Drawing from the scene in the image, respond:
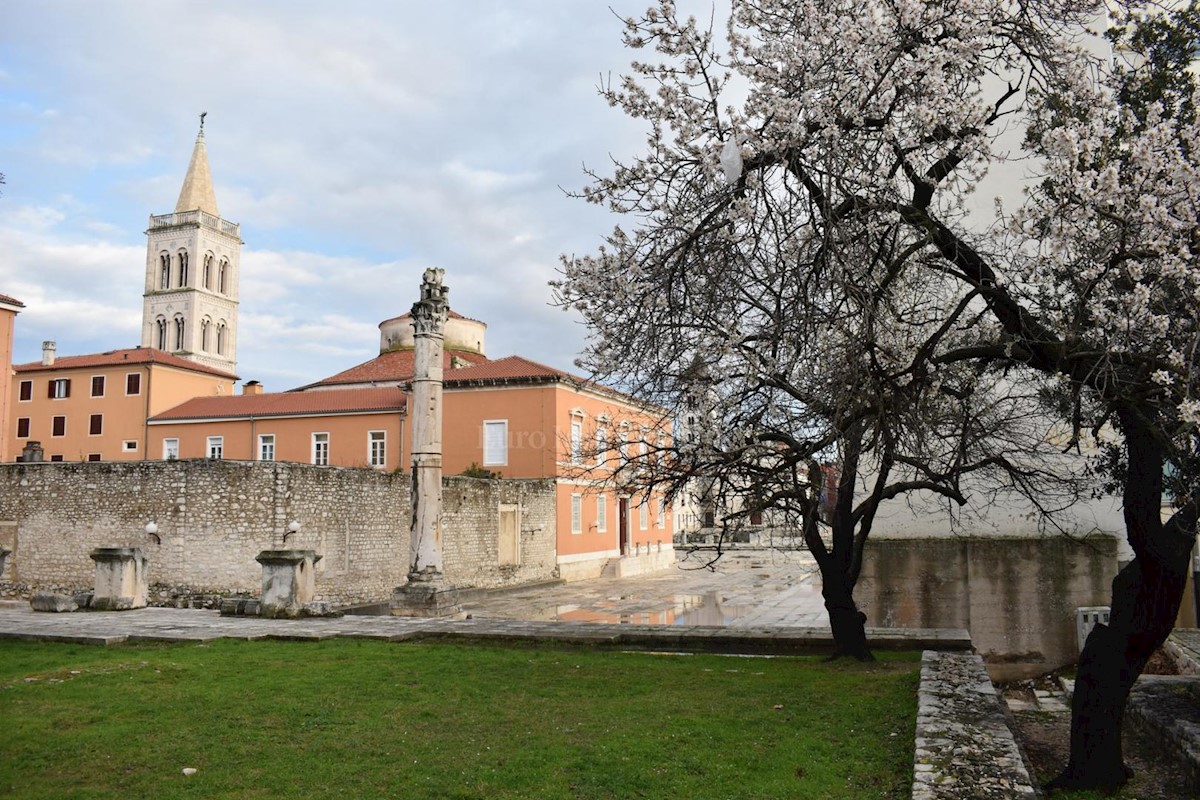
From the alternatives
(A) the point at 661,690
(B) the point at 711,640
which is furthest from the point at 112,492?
(A) the point at 661,690

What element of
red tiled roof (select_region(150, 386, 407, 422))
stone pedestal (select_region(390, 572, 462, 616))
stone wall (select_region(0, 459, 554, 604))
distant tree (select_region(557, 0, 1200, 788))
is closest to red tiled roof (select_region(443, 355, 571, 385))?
red tiled roof (select_region(150, 386, 407, 422))

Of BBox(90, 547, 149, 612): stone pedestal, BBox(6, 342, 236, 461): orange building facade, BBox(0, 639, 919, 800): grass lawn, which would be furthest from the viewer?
BBox(6, 342, 236, 461): orange building facade

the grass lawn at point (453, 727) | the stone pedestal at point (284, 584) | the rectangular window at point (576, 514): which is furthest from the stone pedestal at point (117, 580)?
the rectangular window at point (576, 514)

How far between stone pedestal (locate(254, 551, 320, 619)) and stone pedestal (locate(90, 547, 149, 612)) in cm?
300

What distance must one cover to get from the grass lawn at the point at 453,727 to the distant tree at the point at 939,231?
1.90m

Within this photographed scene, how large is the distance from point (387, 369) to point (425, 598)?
2598 centimetres

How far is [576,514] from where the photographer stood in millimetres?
34094

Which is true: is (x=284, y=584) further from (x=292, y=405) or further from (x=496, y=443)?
Result: (x=292, y=405)

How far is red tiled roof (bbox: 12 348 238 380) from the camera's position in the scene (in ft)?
131

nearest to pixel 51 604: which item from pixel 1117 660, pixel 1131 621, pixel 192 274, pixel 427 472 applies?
pixel 427 472

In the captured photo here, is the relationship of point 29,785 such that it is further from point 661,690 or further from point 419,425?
point 419,425

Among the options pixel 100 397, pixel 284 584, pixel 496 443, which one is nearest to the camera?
pixel 284 584

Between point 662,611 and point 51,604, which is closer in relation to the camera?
point 51,604

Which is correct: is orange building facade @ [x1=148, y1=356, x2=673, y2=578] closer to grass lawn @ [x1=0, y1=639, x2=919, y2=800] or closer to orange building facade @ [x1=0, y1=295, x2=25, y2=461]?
orange building facade @ [x1=0, y1=295, x2=25, y2=461]
